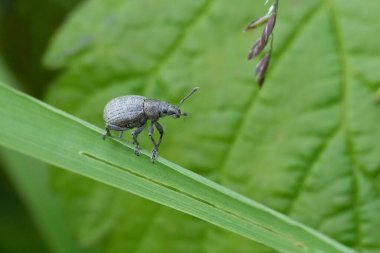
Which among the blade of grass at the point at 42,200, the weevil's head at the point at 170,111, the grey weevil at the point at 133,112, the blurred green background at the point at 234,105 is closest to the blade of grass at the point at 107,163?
the grey weevil at the point at 133,112

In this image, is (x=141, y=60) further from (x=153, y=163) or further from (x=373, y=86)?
(x=153, y=163)

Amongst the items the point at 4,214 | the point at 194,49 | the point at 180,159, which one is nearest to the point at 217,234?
the point at 180,159

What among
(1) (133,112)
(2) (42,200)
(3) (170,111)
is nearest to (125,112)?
(1) (133,112)

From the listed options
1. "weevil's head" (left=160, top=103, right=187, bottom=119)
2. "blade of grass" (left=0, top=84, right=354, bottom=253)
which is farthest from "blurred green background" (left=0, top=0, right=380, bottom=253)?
"blade of grass" (left=0, top=84, right=354, bottom=253)

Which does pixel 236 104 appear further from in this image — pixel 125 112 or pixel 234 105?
pixel 125 112

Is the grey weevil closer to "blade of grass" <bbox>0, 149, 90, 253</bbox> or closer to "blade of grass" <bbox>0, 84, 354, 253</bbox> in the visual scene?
"blade of grass" <bbox>0, 84, 354, 253</bbox>

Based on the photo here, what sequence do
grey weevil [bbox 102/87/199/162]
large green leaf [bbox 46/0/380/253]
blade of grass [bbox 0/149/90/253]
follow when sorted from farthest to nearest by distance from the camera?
blade of grass [bbox 0/149/90/253]
large green leaf [bbox 46/0/380/253]
grey weevil [bbox 102/87/199/162]
